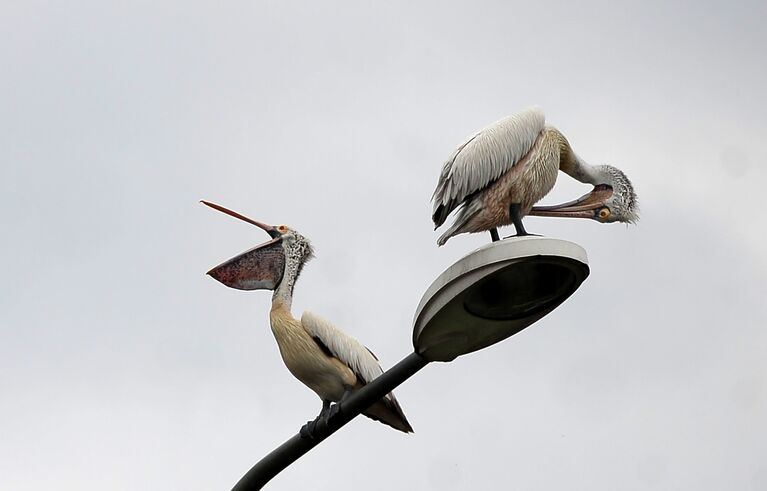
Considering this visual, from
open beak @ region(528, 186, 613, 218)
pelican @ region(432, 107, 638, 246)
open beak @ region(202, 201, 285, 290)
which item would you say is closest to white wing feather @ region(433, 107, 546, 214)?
pelican @ region(432, 107, 638, 246)

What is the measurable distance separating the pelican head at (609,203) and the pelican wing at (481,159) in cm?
53

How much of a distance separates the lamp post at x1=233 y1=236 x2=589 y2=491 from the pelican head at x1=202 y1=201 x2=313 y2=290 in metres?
2.37

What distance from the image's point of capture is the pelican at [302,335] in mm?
7977

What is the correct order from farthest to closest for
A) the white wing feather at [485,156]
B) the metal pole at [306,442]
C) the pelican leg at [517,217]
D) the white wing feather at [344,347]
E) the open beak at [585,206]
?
the white wing feather at [344,347] < the open beak at [585,206] < the white wing feather at [485,156] < the pelican leg at [517,217] < the metal pole at [306,442]

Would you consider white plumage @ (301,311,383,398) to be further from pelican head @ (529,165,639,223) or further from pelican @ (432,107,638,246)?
pelican head @ (529,165,639,223)

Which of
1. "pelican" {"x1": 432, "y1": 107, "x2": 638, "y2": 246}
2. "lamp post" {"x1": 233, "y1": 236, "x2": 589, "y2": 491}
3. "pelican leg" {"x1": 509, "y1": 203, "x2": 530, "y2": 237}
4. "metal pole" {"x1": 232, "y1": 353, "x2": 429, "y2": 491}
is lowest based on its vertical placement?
"metal pole" {"x1": 232, "y1": 353, "x2": 429, "y2": 491}

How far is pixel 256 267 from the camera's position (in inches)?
318

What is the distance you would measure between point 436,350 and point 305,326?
3284 millimetres

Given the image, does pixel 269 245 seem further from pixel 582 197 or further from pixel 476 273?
pixel 476 273

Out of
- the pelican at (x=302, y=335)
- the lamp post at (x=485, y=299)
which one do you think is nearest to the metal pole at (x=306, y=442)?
the lamp post at (x=485, y=299)

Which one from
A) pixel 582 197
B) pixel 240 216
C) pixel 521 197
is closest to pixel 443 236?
pixel 521 197

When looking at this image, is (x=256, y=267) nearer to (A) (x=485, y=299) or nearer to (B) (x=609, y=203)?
(B) (x=609, y=203)

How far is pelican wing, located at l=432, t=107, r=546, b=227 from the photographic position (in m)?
7.05

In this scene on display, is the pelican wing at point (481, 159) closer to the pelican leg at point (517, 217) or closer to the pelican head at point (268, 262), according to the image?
the pelican leg at point (517, 217)
